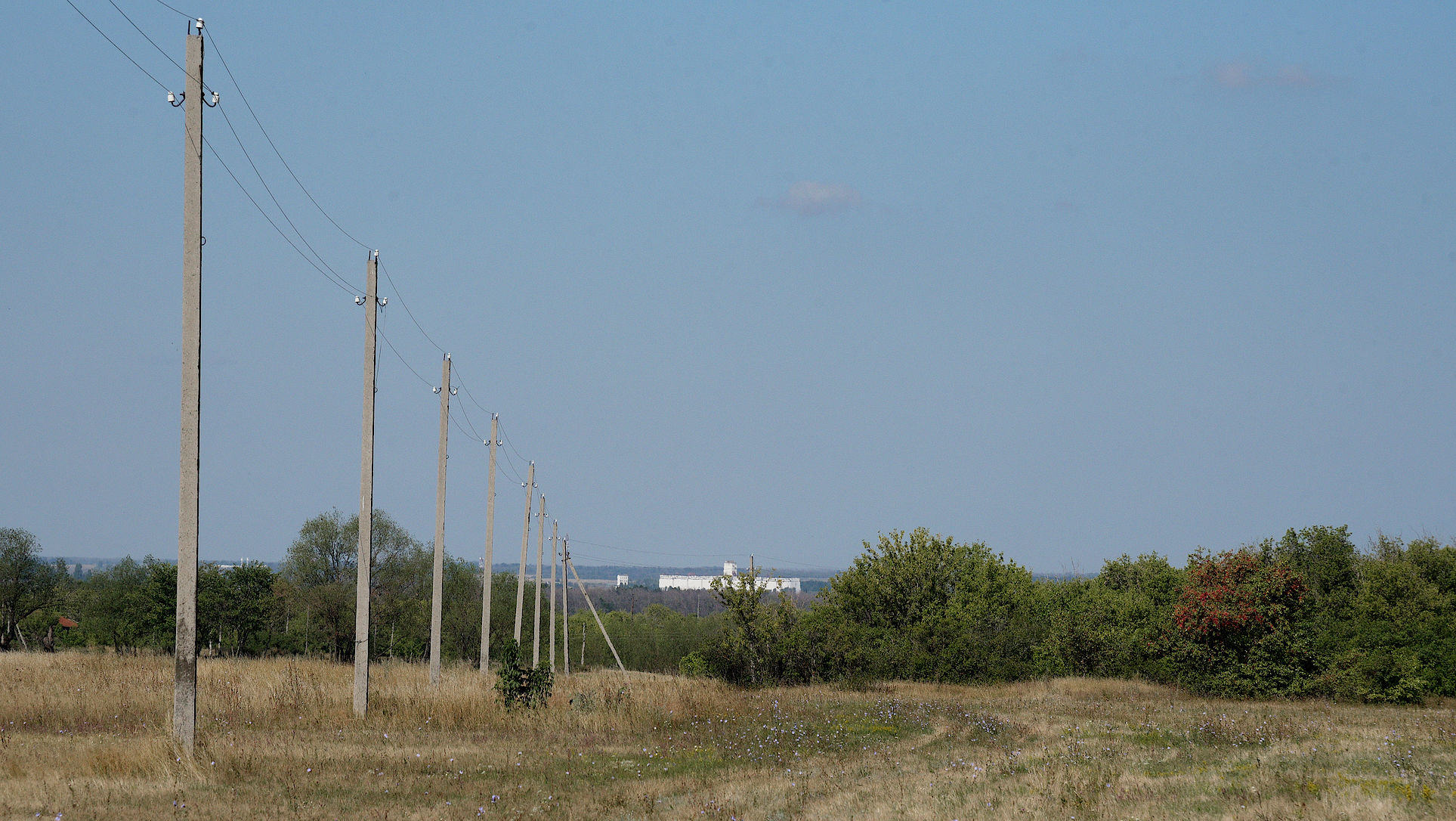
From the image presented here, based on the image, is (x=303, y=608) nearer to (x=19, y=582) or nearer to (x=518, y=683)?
(x=19, y=582)

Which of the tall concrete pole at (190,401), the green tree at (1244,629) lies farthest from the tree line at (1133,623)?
the tall concrete pole at (190,401)

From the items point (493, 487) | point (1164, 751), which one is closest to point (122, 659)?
point (493, 487)

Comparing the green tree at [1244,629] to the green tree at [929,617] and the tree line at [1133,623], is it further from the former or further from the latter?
the green tree at [929,617]

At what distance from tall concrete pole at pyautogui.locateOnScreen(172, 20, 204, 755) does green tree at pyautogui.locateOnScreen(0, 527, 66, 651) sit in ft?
209

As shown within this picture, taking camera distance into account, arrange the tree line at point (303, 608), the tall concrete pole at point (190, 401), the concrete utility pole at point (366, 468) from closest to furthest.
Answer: the tall concrete pole at point (190, 401) < the concrete utility pole at point (366, 468) < the tree line at point (303, 608)

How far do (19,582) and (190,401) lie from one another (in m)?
65.7

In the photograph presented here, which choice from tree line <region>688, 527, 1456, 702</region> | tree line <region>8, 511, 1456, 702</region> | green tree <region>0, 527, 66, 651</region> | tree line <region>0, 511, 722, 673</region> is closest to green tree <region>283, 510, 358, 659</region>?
tree line <region>0, 511, 722, 673</region>

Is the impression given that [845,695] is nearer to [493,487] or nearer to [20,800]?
[493,487]

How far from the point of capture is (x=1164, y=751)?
17281mm

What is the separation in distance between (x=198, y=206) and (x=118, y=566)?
85132 millimetres

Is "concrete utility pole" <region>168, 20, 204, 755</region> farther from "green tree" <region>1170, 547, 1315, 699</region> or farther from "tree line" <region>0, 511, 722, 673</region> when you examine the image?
"tree line" <region>0, 511, 722, 673</region>

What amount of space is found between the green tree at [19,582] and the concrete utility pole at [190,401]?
209 ft

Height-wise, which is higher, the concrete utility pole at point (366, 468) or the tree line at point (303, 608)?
the concrete utility pole at point (366, 468)

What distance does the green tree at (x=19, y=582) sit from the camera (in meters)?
68.3
